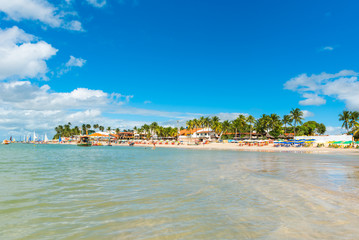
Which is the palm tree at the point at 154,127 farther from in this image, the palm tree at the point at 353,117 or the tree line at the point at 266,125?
the palm tree at the point at 353,117

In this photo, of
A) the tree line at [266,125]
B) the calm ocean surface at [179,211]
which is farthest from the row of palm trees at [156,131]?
the calm ocean surface at [179,211]

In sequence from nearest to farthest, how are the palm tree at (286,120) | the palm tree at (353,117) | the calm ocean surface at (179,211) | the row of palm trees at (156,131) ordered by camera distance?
1. the calm ocean surface at (179,211)
2. the palm tree at (353,117)
3. the palm tree at (286,120)
4. the row of palm trees at (156,131)

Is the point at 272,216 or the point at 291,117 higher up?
the point at 291,117

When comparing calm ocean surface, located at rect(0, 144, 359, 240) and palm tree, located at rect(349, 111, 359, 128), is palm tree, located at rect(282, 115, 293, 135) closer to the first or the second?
palm tree, located at rect(349, 111, 359, 128)

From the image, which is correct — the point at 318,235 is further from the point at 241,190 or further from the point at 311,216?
the point at 241,190

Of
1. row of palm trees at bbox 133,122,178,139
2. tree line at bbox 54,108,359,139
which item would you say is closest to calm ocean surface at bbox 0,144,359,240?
tree line at bbox 54,108,359,139

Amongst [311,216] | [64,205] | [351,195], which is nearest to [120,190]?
[64,205]

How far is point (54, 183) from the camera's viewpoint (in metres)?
12.4

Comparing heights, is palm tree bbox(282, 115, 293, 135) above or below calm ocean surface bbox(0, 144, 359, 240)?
above

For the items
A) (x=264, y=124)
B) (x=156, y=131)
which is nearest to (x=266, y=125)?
(x=264, y=124)

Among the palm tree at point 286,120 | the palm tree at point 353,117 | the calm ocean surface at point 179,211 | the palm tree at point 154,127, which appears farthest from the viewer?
the palm tree at point 154,127

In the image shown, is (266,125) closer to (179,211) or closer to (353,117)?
(353,117)

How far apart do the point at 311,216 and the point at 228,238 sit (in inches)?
129

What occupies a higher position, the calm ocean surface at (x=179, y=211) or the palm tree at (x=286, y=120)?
the palm tree at (x=286, y=120)
